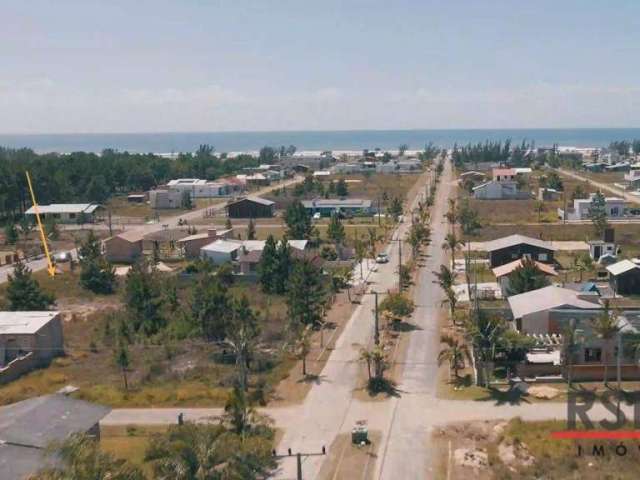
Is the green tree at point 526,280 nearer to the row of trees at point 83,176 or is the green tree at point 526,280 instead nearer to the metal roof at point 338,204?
the metal roof at point 338,204

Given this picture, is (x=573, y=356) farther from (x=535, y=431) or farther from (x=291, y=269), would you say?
(x=291, y=269)

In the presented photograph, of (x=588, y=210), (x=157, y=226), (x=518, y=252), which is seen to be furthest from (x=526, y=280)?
(x=157, y=226)

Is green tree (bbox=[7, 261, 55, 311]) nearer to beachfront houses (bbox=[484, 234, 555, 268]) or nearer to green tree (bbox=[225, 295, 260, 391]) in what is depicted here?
green tree (bbox=[225, 295, 260, 391])

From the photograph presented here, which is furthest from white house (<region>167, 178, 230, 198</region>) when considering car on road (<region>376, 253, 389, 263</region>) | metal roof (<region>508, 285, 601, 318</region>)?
metal roof (<region>508, 285, 601, 318</region>)

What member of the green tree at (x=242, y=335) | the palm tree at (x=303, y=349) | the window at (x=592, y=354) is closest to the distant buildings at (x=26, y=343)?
the green tree at (x=242, y=335)

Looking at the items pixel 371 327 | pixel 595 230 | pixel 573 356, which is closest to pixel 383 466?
pixel 573 356
